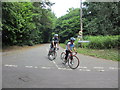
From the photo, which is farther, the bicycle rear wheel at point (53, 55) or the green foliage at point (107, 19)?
the green foliage at point (107, 19)

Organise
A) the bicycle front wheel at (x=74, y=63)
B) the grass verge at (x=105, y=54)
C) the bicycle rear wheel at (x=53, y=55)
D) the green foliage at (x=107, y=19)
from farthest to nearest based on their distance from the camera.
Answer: the green foliage at (x=107, y=19) → the grass verge at (x=105, y=54) → the bicycle rear wheel at (x=53, y=55) → the bicycle front wheel at (x=74, y=63)

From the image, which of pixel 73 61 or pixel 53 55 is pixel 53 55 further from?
pixel 73 61

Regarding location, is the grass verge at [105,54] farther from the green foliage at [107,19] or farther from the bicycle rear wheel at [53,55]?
the green foliage at [107,19]

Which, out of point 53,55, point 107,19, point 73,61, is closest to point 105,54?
point 53,55

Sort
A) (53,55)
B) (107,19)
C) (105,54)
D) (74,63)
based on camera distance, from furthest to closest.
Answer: (107,19)
(105,54)
(53,55)
(74,63)

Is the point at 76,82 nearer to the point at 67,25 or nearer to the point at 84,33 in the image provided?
the point at 84,33

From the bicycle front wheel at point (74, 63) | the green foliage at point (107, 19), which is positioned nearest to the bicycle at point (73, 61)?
the bicycle front wheel at point (74, 63)

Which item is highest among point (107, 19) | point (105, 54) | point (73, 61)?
point (107, 19)

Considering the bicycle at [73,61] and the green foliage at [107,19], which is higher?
the green foliage at [107,19]

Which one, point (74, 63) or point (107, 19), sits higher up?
point (107, 19)

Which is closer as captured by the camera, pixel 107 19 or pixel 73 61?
pixel 73 61

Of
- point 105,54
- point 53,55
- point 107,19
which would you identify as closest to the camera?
point 53,55

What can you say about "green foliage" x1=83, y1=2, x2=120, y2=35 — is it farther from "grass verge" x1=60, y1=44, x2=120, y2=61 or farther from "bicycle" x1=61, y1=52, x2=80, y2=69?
"bicycle" x1=61, y1=52, x2=80, y2=69

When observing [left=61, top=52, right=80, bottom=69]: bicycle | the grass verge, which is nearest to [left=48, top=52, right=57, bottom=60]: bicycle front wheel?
[left=61, top=52, right=80, bottom=69]: bicycle
